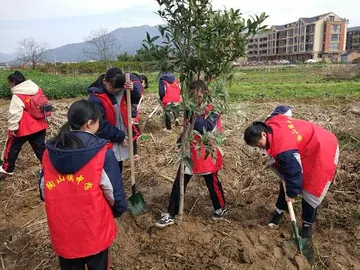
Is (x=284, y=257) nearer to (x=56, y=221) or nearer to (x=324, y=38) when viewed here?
(x=56, y=221)

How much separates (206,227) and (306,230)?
1.07m

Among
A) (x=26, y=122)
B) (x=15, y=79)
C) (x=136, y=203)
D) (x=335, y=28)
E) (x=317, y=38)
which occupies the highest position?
(x=335, y=28)

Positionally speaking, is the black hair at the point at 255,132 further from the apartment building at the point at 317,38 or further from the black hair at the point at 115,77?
the apartment building at the point at 317,38

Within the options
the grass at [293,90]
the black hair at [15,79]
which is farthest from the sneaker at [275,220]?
the black hair at [15,79]

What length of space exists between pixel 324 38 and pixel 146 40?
87982 millimetres

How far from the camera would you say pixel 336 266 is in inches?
127

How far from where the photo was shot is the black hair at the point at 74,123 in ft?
6.77

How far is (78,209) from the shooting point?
7.19 feet

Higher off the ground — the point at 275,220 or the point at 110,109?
the point at 110,109

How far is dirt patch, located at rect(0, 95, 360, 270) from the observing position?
3297 millimetres

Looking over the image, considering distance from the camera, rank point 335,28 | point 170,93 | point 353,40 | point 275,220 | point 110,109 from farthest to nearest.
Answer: point 353,40
point 335,28
point 170,93
point 275,220
point 110,109

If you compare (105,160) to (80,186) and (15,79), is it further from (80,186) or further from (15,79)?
(15,79)

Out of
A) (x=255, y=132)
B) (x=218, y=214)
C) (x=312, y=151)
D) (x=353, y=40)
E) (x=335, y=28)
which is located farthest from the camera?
(x=353, y=40)

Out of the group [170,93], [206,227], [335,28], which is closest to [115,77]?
[206,227]
